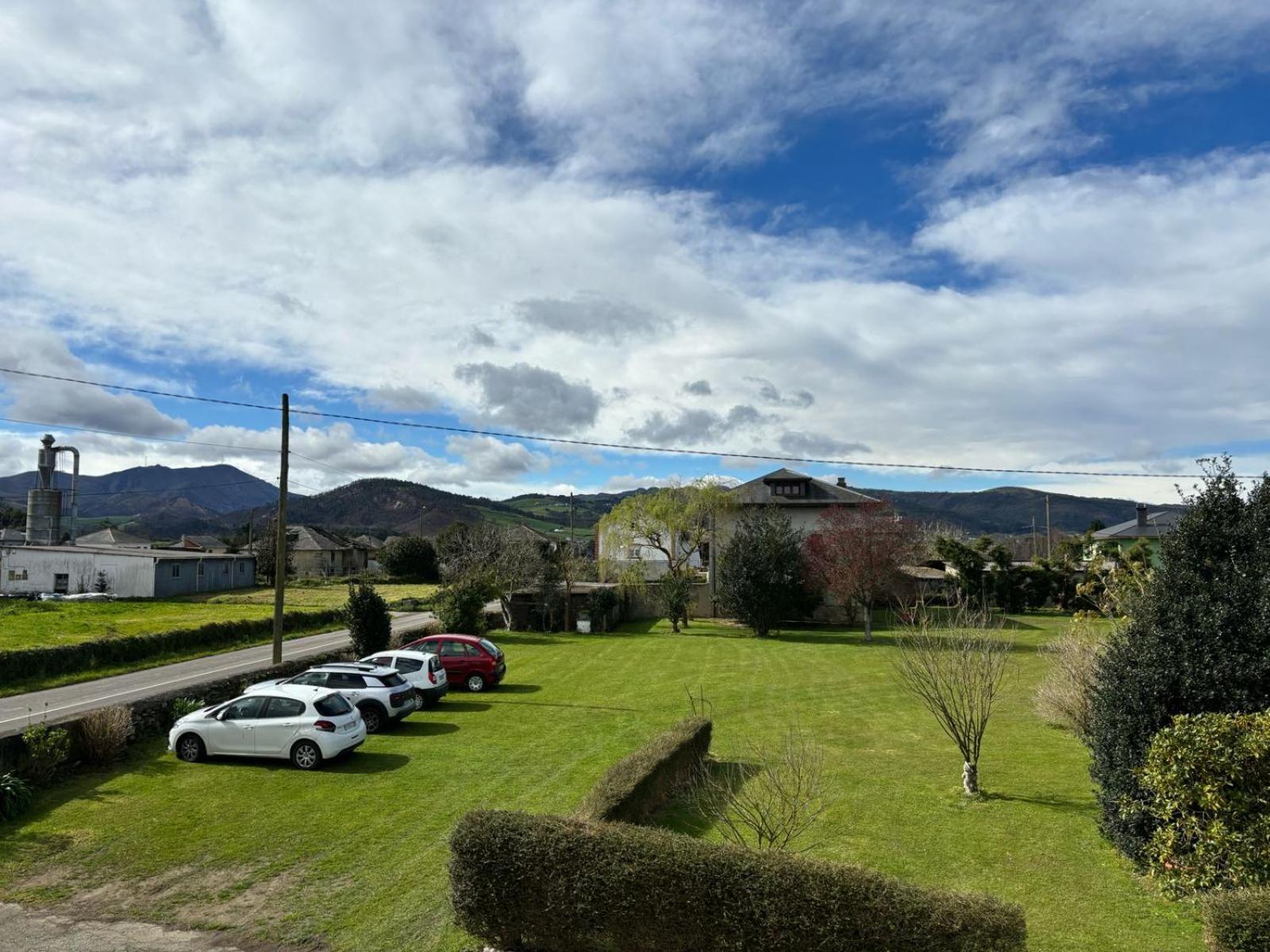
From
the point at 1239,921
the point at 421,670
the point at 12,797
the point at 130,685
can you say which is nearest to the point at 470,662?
the point at 421,670

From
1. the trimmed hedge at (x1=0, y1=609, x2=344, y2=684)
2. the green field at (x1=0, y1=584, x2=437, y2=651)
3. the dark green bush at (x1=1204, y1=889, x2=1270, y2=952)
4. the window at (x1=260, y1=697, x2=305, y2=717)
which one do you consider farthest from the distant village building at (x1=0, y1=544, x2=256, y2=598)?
the dark green bush at (x1=1204, y1=889, x2=1270, y2=952)

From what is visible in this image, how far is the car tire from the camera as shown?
1914 centimetres

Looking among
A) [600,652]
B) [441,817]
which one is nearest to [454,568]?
[600,652]

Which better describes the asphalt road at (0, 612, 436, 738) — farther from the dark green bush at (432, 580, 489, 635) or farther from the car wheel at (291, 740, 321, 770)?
the dark green bush at (432, 580, 489, 635)

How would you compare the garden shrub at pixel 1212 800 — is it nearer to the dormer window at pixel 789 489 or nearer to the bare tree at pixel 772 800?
the bare tree at pixel 772 800

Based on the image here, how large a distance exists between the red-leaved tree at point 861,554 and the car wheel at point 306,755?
30.2m

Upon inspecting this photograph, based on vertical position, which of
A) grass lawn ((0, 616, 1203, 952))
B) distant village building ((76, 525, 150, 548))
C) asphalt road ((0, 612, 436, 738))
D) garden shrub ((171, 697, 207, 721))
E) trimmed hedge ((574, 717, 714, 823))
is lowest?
asphalt road ((0, 612, 436, 738))

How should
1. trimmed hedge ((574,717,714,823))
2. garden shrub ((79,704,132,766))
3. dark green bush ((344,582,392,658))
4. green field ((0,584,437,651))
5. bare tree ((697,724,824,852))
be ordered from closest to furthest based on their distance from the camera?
1. bare tree ((697,724,824,852))
2. trimmed hedge ((574,717,714,823))
3. garden shrub ((79,704,132,766))
4. dark green bush ((344,582,392,658))
5. green field ((0,584,437,651))

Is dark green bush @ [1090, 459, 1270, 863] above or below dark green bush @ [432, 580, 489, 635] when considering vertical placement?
above

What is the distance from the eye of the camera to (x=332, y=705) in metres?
16.2

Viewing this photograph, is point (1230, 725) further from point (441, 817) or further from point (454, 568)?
point (454, 568)

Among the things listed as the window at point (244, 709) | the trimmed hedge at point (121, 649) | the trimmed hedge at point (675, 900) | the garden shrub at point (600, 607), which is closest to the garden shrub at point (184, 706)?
the window at point (244, 709)

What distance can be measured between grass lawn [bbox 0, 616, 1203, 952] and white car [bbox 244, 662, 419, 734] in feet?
2.41

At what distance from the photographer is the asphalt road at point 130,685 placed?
68.9ft
